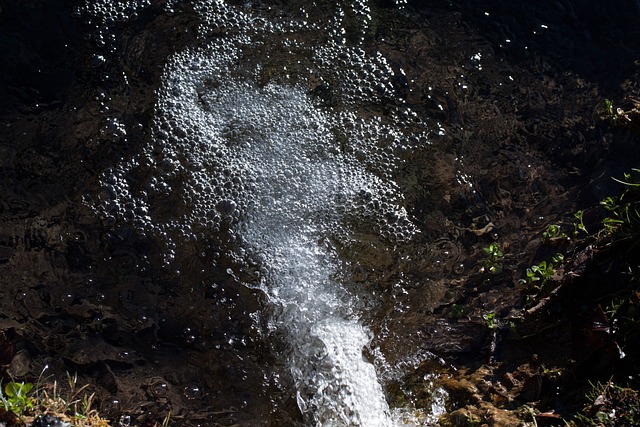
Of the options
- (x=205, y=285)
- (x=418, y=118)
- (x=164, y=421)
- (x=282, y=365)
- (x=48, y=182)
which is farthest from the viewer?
(x=418, y=118)

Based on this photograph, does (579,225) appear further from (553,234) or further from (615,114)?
(615,114)

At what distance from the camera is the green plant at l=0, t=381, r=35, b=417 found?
173 centimetres

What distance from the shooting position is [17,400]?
1736 millimetres

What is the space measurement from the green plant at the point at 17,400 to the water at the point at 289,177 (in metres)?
0.73

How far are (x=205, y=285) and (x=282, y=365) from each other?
434 millimetres

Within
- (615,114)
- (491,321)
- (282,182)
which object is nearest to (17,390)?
(282,182)

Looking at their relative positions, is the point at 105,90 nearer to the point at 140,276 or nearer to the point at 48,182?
the point at 48,182

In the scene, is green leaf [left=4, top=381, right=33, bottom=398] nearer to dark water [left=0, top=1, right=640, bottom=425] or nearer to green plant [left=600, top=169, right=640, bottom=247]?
dark water [left=0, top=1, right=640, bottom=425]

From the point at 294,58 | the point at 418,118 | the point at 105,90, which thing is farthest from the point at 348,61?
the point at 105,90

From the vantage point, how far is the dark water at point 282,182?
219 centimetres

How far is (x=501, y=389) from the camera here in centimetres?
201

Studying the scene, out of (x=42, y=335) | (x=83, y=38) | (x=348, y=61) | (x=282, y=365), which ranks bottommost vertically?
(x=42, y=335)

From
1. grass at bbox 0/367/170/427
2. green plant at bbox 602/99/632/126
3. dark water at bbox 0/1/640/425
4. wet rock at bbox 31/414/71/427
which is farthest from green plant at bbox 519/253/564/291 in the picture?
wet rock at bbox 31/414/71/427

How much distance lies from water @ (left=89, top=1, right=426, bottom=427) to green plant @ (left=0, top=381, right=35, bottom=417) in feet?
2.40
